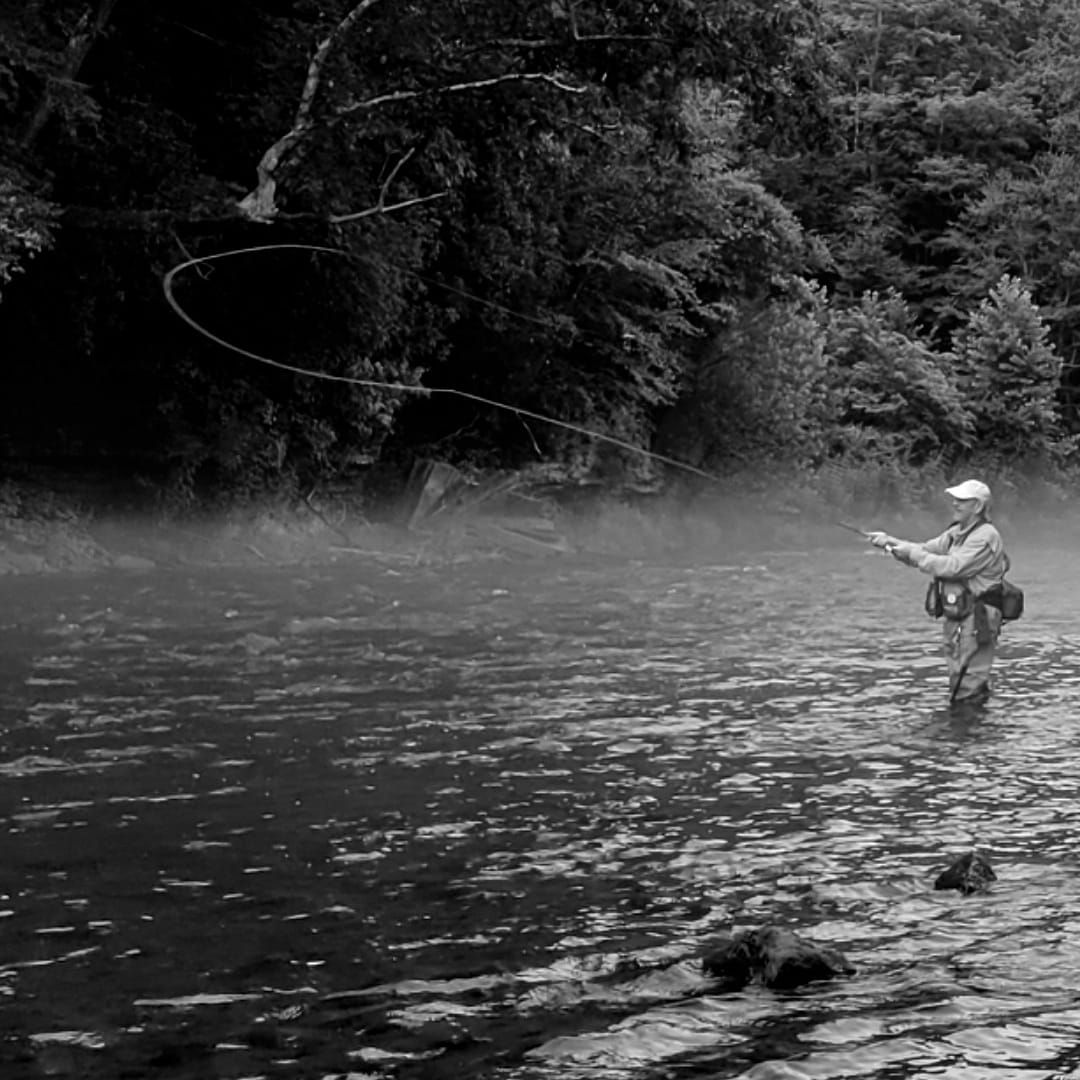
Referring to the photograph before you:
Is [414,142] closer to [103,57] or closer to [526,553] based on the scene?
[103,57]

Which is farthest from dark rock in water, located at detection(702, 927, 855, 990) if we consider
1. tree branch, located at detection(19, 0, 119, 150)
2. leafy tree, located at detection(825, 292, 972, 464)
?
leafy tree, located at detection(825, 292, 972, 464)

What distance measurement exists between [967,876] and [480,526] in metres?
20.3

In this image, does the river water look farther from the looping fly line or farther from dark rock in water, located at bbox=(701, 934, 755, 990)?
the looping fly line

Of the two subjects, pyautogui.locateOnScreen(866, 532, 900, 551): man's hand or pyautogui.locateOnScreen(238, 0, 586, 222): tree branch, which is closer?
pyautogui.locateOnScreen(866, 532, 900, 551): man's hand

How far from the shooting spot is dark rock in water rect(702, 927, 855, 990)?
5270 millimetres

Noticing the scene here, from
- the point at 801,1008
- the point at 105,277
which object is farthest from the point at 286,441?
the point at 801,1008

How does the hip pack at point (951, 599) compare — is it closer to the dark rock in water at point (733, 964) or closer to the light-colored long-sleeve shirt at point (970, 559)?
the light-colored long-sleeve shirt at point (970, 559)

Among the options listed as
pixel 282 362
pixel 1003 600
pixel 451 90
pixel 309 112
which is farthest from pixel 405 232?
pixel 1003 600

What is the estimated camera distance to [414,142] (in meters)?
19.6

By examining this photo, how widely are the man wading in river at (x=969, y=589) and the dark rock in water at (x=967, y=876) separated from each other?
4.95 metres

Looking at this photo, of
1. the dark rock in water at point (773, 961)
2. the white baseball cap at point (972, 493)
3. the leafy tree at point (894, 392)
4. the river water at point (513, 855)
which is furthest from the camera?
the leafy tree at point (894, 392)

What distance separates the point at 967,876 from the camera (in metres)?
6.57

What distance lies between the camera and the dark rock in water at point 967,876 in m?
6.55

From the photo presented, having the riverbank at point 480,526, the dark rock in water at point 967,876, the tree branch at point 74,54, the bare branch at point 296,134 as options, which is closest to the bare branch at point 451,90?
the bare branch at point 296,134
